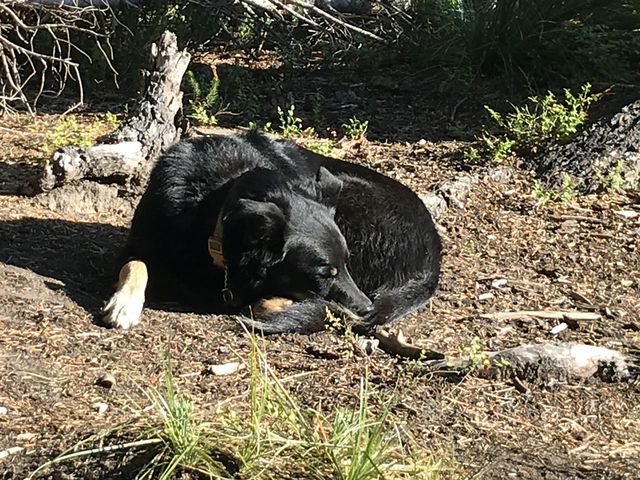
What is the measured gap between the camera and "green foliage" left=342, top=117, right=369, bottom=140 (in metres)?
7.66

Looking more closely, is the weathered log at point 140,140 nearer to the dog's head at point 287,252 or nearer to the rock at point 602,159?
the dog's head at point 287,252

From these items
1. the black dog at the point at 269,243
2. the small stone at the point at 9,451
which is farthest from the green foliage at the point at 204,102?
the small stone at the point at 9,451

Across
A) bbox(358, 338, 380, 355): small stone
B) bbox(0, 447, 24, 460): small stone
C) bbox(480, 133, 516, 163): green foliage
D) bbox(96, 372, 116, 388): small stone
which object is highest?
bbox(480, 133, 516, 163): green foliage

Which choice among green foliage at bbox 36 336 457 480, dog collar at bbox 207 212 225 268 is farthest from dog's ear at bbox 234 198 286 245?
green foliage at bbox 36 336 457 480

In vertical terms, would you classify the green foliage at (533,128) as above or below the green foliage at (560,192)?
above

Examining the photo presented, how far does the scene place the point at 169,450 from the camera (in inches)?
108

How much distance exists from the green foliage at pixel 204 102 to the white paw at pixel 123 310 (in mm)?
3506

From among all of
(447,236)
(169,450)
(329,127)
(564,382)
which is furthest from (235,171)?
(329,127)

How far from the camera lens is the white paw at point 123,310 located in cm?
425

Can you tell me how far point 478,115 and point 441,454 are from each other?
5433 mm

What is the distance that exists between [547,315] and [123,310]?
229 cm

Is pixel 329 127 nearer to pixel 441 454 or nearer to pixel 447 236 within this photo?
pixel 447 236

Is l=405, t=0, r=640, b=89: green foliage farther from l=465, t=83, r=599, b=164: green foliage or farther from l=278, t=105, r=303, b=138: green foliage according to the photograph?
l=278, t=105, r=303, b=138: green foliage

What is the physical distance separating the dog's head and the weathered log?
1.58 meters
